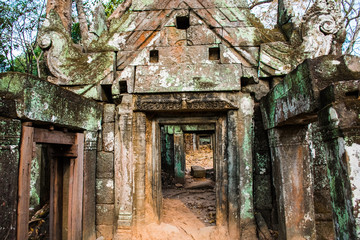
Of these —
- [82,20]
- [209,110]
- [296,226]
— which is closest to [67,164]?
[209,110]

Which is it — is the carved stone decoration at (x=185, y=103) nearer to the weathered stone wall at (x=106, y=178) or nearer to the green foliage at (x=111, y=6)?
the weathered stone wall at (x=106, y=178)

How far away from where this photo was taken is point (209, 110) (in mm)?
4035

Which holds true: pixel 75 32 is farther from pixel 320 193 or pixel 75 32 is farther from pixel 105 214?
pixel 320 193

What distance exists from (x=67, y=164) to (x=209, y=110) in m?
2.32

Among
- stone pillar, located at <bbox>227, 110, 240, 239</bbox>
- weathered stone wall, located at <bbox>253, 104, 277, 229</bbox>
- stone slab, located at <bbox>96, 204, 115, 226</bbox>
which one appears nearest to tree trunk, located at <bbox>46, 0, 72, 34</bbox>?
stone slab, located at <bbox>96, 204, 115, 226</bbox>

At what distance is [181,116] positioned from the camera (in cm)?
432

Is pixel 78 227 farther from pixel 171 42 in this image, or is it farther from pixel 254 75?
pixel 254 75

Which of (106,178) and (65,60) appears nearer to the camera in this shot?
(106,178)

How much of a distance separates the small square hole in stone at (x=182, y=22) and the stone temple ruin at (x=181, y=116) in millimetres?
18

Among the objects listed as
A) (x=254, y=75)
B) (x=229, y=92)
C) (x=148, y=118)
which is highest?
(x=254, y=75)

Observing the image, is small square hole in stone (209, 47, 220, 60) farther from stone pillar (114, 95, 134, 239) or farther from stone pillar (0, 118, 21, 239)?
stone pillar (0, 118, 21, 239)

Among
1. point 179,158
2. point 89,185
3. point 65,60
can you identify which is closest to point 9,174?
point 89,185

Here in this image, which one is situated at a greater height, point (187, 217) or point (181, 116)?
point (181, 116)

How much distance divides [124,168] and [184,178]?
621cm
